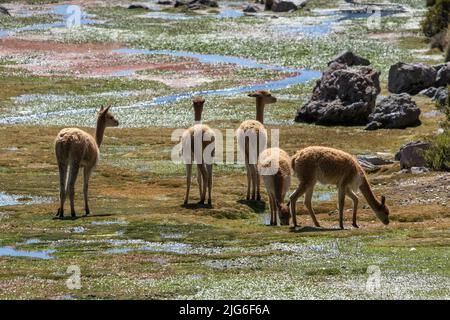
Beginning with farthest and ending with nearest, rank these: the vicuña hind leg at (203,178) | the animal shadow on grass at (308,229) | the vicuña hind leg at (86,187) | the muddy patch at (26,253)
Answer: the vicuña hind leg at (203,178)
the vicuña hind leg at (86,187)
the animal shadow on grass at (308,229)
the muddy patch at (26,253)

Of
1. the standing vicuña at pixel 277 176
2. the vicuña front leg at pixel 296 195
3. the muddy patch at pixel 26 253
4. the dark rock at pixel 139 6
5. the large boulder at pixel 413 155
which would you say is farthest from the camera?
the dark rock at pixel 139 6

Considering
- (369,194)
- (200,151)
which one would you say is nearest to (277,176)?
(369,194)

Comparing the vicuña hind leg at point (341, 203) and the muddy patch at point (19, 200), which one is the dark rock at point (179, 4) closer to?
the muddy patch at point (19, 200)

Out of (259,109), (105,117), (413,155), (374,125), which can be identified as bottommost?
(374,125)

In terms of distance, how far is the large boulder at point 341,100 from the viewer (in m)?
44.2

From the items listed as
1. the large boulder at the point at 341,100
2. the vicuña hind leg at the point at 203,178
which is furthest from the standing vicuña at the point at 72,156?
the large boulder at the point at 341,100

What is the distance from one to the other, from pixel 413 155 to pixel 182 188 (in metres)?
7.81

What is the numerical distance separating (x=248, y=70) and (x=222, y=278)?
41755mm

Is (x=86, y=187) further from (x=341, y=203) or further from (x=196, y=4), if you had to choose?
(x=196, y=4)

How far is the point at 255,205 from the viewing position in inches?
1101

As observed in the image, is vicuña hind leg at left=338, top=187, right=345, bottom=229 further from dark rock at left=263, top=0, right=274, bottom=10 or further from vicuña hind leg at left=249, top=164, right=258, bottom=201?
dark rock at left=263, top=0, right=274, bottom=10

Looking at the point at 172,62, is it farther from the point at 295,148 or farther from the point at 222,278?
the point at 222,278

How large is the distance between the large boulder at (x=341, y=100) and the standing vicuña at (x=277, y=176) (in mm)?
20234

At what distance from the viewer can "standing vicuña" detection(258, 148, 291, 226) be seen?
23797 millimetres
